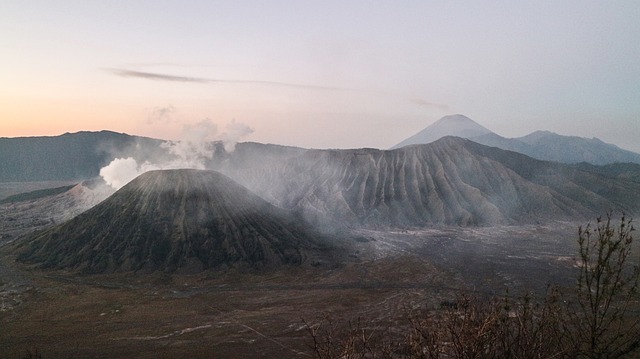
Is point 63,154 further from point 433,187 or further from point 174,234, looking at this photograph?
point 433,187

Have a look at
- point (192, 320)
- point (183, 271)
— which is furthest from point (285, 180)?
point (192, 320)

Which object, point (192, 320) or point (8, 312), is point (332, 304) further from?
point (8, 312)

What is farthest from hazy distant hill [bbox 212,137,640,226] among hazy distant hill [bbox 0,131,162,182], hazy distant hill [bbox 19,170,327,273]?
hazy distant hill [bbox 0,131,162,182]

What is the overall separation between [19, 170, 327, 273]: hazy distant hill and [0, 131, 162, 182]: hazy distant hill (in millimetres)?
114296

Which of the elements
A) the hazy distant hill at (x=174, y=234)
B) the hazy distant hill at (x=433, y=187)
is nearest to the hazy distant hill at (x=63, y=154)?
the hazy distant hill at (x=433, y=187)

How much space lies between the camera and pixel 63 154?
615 feet

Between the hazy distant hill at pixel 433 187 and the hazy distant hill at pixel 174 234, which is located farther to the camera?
the hazy distant hill at pixel 433 187

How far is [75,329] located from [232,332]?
13.6 metres

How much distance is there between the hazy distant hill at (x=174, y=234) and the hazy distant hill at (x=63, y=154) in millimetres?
114296

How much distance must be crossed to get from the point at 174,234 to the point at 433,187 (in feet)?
208

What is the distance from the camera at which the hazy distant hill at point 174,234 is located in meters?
54.8

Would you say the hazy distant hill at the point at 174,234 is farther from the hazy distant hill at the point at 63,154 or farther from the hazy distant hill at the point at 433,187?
the hazy distant hill at the point at 63,154

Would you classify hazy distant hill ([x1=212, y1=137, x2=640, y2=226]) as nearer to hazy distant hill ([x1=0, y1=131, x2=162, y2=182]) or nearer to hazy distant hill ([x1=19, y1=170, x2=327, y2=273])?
hazy distant hill ([x1=19, y1=170, x2=327, y2=273])

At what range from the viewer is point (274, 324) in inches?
1342
